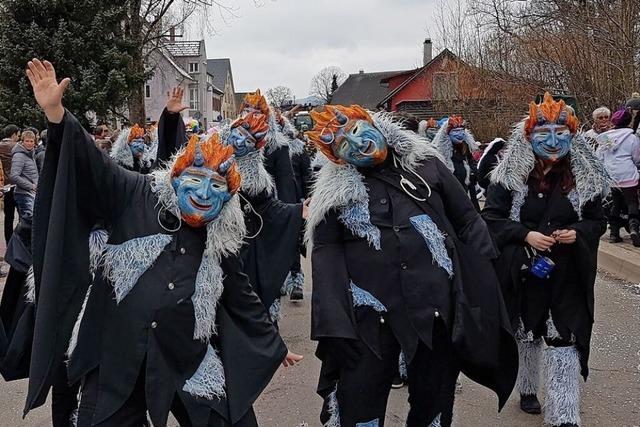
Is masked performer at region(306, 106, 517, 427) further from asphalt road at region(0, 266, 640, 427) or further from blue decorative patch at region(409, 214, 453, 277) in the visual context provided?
asphalt road at region(0, 266, 640, 427)

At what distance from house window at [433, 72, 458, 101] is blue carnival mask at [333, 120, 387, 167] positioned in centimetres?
1871

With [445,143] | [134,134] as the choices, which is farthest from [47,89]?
[445,143]

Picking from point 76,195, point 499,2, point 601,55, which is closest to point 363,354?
point 76,195

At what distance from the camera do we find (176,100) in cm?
361

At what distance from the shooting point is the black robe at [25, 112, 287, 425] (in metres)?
2.44

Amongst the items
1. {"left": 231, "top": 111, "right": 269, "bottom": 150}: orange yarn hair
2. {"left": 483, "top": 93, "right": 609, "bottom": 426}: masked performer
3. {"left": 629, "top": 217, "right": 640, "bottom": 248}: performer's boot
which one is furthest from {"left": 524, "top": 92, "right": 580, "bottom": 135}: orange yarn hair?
{"left": 629, "top": 217, "right": 640, "bottom": 248}: performer's boot

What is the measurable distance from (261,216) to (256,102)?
1037mm

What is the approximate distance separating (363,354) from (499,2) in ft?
54.4

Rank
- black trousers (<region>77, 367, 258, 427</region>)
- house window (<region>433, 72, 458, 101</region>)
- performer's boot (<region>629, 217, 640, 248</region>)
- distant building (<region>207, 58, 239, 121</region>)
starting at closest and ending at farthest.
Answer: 1. black trousers (<region>77, 367, 258, 427</region>)
2. performer's boot (<region>629, 217, 640, 248</region>)
3. house window (<region>433, 72, 458, 101</region>)
4. distant building (<region>207, 58, 239, 121</region>)

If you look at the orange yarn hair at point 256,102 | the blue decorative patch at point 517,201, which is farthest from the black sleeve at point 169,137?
the blue decorative patch at point 517,201

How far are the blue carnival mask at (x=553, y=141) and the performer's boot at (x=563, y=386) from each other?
1.15 metres

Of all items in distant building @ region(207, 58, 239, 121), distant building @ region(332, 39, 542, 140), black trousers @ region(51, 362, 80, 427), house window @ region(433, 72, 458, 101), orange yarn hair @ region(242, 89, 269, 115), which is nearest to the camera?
black trousers @ region(51, 362, 80, 427)

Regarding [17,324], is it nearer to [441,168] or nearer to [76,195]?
[76,195]

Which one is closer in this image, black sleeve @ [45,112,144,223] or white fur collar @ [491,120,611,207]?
black sleeve @ [45,112,144,223]
